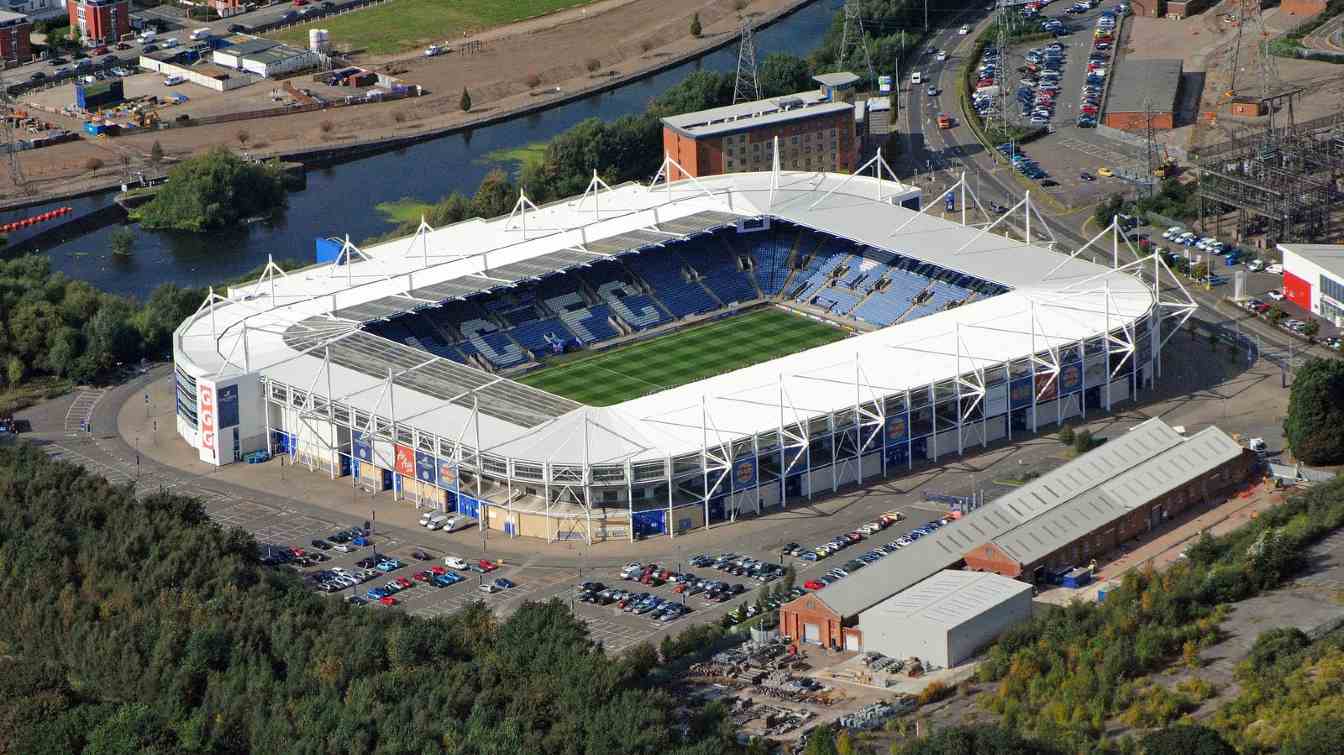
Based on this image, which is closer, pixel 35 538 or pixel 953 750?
pixel 953 750

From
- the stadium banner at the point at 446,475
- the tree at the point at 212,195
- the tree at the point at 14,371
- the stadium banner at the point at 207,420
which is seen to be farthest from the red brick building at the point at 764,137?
the stadium banner at the point at 446,475

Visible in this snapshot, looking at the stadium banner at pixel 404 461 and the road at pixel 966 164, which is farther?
the road at pixel 966 164

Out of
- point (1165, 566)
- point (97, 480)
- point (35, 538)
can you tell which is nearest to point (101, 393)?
point (97, 480)

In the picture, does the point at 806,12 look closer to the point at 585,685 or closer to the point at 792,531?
the point at 792,531

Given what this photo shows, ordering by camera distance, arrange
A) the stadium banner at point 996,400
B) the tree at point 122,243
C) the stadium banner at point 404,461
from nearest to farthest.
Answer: the stadium banner at point 404,461, the stadium banner at point 996,400, the tree at point 122,243

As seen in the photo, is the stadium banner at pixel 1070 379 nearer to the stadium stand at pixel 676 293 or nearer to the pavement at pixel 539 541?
the pavement at pixel 539 541

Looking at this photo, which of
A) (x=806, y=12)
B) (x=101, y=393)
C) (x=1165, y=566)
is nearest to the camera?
(x=1165, y=566)

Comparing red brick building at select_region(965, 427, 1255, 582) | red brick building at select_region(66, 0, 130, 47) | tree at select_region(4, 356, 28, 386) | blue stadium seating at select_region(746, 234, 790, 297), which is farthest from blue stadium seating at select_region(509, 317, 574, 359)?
red brick building at select_region(66, 0, 130, 47)

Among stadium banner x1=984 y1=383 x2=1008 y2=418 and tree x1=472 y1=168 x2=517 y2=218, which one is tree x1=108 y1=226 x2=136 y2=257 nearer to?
tree x1=472 y1=168 x2=517 y2=218
